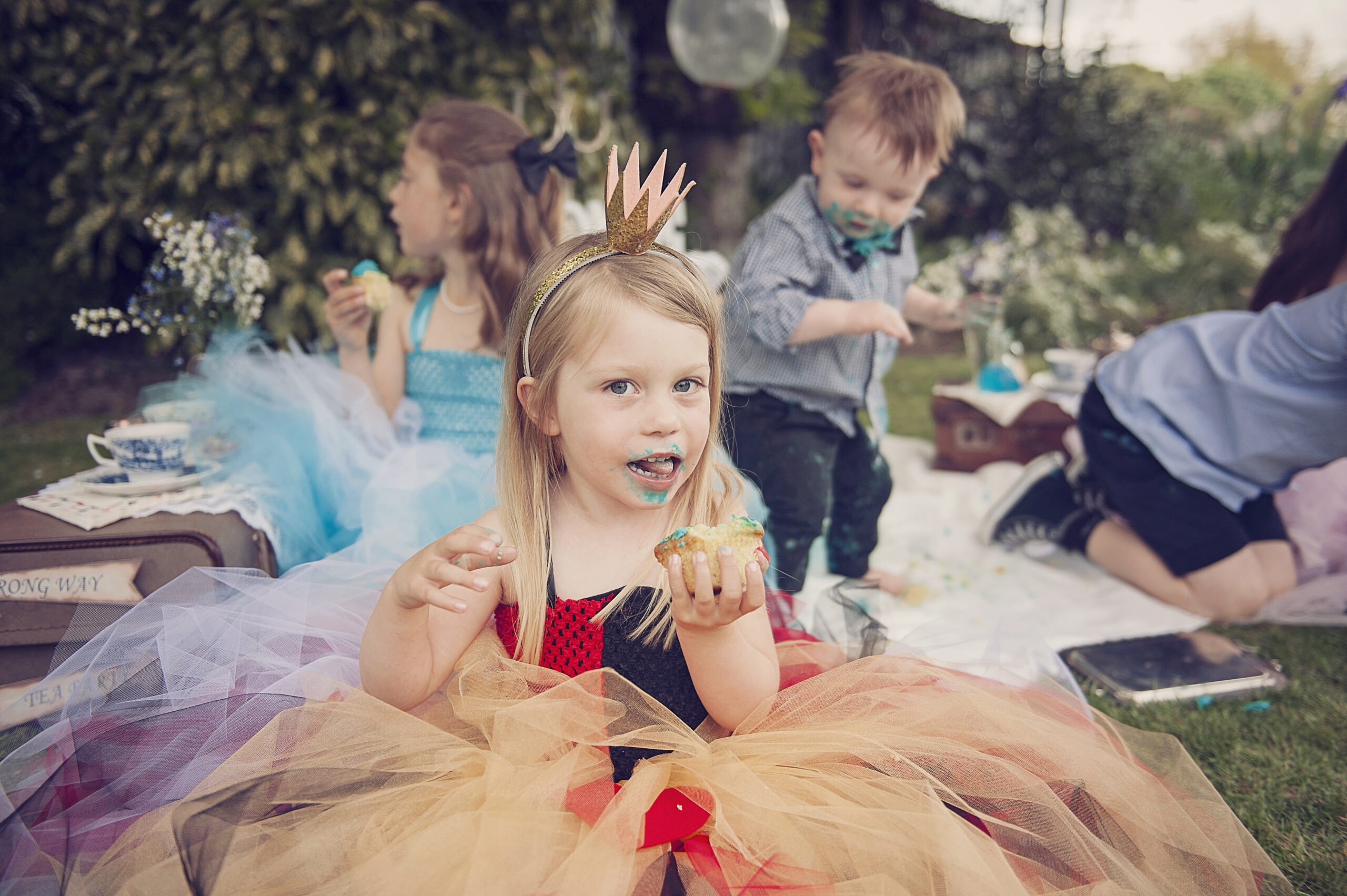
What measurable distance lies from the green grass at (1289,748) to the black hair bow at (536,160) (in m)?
2.13

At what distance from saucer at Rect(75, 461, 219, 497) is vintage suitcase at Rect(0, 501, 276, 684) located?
0.57 ft

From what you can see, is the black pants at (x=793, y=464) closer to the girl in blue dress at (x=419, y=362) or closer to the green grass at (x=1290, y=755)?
the girl in blue dress at (x=419, y=362)

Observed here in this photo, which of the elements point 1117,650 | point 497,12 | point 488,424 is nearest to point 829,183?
point 488,424

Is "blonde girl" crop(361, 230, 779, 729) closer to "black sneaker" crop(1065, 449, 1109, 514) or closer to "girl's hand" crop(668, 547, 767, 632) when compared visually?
"girl's hand" crop(668, 547, 767, 632)

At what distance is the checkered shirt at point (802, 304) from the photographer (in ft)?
9.05

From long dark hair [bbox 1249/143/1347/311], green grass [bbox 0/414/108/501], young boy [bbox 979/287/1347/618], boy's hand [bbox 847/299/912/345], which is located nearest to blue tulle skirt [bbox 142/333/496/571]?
boy's hand [bbox 847/299/912/345]

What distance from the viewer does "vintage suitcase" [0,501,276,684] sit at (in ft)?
6.28

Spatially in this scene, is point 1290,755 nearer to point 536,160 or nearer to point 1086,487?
point 1086,487

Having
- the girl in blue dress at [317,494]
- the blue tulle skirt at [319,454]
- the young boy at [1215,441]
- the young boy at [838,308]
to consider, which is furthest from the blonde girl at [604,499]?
the young boy at [1215,441]

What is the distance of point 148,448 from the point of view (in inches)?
88.6

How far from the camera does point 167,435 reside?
7.41 ft

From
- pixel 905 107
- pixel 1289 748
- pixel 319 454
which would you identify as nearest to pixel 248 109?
pixel 319 454

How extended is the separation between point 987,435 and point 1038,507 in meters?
1.12

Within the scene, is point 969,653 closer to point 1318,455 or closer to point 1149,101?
point 1318,455
